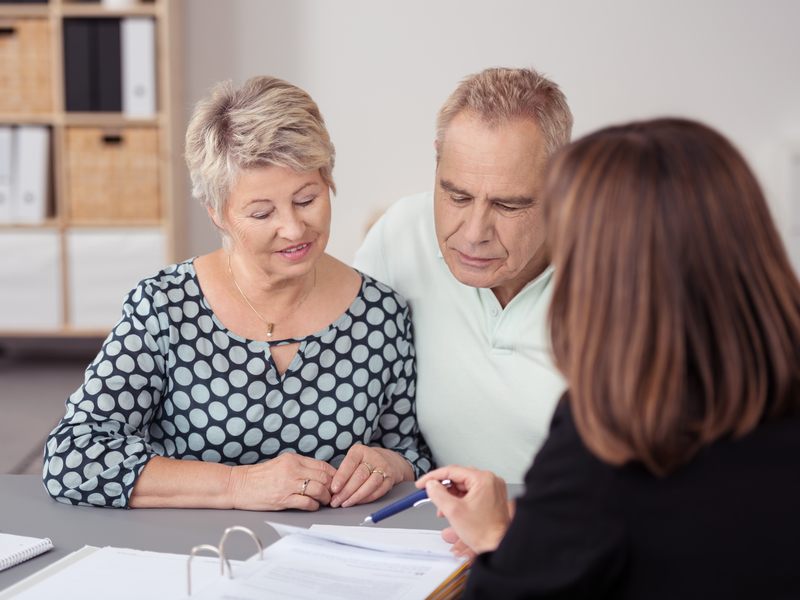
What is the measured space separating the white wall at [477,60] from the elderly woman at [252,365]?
2233mm

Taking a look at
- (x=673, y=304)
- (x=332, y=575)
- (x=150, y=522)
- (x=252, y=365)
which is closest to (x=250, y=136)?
(x=252, y=365)

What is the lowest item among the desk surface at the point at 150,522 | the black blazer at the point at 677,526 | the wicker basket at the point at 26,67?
the desk surface at the point at 150,522

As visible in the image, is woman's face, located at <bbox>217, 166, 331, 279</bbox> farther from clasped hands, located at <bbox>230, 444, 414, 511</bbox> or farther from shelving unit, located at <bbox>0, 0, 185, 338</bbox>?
shelving unit, located at <bbox>0, 0, 185, 338</bbox>

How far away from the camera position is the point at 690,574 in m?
0.63

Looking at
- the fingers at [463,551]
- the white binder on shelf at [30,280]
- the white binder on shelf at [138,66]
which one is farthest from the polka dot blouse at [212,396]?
the white binder on shelf at [30,280]

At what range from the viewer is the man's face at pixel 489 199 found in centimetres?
135

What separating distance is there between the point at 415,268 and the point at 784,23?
2.83m

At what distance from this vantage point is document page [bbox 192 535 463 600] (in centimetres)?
82

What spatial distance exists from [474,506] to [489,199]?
64cm

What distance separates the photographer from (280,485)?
116 cm

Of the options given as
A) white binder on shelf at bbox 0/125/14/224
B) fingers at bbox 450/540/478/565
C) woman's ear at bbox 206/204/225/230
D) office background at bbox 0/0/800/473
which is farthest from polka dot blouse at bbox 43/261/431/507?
white binder on shelf at bbox 0/125/14/224

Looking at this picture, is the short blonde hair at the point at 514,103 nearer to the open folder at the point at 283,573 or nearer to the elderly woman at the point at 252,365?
the elderly woman at the point at 252,365

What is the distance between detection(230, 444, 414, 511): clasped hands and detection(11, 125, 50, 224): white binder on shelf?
2.83 m

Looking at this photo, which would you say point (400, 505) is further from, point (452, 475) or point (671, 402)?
point (671, 402)
